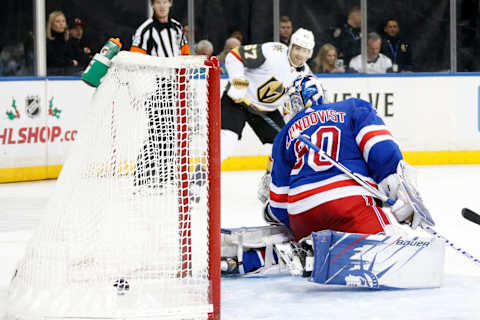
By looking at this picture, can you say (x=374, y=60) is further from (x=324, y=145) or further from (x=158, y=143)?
(x=158, y=143)

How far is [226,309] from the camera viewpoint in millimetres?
3234

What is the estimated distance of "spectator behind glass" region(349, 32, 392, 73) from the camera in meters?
8.94

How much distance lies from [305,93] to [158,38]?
7.55ft

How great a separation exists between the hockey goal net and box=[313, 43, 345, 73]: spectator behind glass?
5.84 metres

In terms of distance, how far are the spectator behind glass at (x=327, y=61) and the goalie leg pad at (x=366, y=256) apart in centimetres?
551

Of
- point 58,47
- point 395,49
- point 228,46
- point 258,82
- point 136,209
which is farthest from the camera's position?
point 395,49

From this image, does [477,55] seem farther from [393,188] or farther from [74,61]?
[393,188]

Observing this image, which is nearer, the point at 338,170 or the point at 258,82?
the point at 338,170

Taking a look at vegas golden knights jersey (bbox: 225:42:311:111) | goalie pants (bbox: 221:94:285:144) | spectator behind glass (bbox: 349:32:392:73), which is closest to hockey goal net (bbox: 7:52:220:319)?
vegas golden knights jersey (bbox: 225:42:311:111)

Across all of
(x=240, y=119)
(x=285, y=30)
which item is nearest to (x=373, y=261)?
(x=240, y=119)

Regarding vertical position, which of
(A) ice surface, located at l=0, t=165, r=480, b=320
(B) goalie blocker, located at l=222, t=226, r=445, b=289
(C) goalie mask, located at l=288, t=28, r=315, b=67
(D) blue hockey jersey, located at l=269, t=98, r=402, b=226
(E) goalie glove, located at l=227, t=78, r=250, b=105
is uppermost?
(C) goalie mask, located at l=288, t=28, r=315, b=67

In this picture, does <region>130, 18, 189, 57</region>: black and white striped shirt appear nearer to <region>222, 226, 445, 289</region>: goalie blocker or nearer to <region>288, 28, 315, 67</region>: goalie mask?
<region>288, 28, 315, 67</region>: goalie mask

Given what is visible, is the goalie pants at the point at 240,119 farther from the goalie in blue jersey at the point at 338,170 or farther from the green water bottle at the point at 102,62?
the green water bottle at the point at 102,62

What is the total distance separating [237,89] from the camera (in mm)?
5879
